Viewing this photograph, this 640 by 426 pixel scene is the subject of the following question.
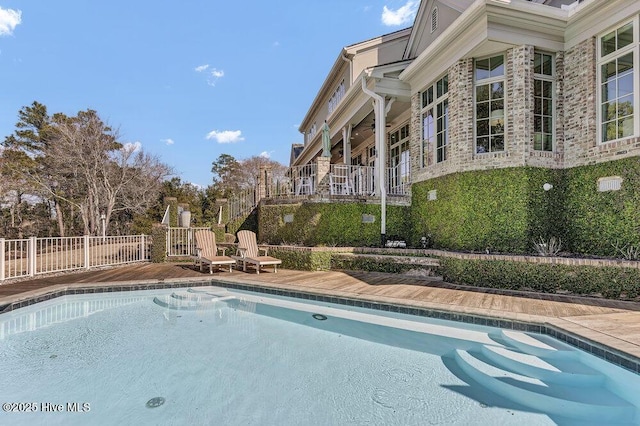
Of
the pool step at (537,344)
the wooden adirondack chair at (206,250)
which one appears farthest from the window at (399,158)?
the pool step at (537,344)

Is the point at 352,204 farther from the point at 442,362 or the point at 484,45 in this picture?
the point at 442,362

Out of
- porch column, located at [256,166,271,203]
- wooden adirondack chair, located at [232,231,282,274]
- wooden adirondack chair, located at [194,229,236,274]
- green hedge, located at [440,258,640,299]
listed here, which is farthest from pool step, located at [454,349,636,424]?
porch column, located at [256,166,271,203]

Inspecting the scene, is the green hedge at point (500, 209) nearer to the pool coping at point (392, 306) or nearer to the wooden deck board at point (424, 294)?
the wooden deck board at point (424, 294)

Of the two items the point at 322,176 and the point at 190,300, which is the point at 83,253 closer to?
the point at 190,300

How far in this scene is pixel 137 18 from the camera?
1584cm

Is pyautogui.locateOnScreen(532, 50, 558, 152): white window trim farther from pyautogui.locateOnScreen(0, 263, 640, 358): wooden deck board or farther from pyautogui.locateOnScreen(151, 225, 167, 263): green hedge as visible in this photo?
pyautogui.locateOnScreen(151, 225, 167, 263): green hedge

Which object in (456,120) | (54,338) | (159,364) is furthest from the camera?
(456,120)

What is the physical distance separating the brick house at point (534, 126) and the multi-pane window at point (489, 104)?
0.08 ft

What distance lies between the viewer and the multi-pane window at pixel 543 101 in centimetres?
795

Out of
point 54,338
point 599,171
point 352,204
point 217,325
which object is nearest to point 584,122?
point 599,171

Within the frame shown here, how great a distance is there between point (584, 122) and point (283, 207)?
8.27m

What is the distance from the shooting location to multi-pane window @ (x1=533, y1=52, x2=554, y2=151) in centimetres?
795

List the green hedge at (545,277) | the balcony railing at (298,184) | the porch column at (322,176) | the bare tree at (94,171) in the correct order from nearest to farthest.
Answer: the green hedge at (545,277) < the porch column at (322,176) < the balcony railing at (298,184) < the bare tree at (94,171)

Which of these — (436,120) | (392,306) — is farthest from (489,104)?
(392,306)
